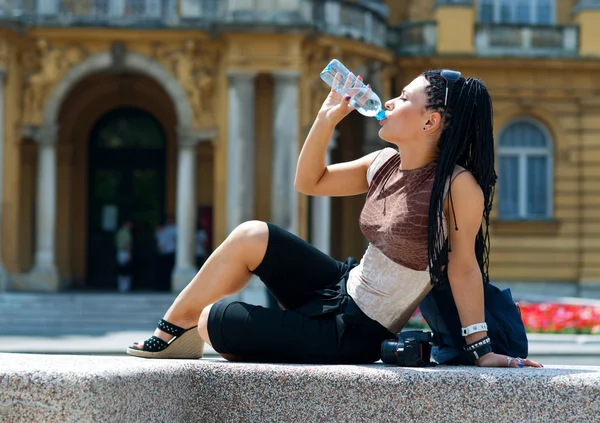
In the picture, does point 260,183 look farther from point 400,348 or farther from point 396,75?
point 400,348

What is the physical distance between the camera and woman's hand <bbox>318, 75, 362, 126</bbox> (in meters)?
4.18

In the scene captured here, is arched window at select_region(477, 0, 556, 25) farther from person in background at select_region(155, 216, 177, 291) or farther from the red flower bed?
the red flower bed

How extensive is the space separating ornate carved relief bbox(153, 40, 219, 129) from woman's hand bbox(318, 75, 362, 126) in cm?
1697

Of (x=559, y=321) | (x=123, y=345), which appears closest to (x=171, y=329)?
(x=123, y=345)

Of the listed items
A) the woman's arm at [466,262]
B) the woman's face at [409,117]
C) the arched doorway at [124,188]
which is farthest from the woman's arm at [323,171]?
the arched doorway at [124,188]

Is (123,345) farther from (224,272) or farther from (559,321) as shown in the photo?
(224,272)

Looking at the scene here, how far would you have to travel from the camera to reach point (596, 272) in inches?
990

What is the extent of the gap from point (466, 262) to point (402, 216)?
1.02 feet

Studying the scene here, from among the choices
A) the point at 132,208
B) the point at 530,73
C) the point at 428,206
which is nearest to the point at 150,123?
the point at 132,208

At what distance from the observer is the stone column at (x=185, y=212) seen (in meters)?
21.1

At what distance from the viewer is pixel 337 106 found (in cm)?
419

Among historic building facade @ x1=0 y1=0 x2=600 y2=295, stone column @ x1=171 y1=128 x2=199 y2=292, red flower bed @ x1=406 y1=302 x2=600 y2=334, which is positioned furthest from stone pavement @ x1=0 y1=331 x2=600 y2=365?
historic building facade @ x1=0 y1=0 x2=600 y2=295

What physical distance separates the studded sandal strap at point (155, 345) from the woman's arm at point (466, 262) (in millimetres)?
1189

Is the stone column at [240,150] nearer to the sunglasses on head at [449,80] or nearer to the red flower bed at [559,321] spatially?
the red flower bed at [559,321]
